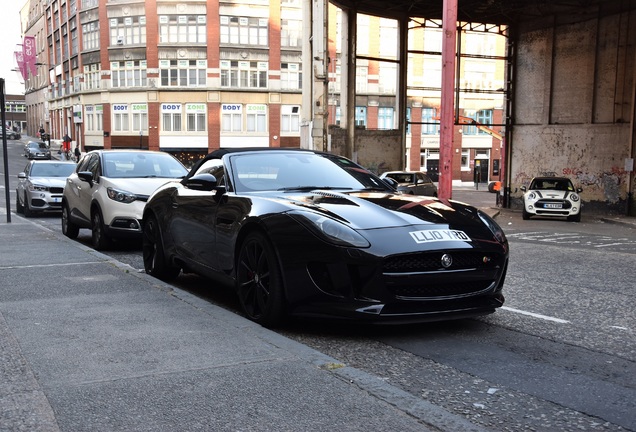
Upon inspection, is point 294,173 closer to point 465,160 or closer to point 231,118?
point 231,118

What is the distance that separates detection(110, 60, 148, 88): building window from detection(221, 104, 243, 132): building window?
24.5 feet

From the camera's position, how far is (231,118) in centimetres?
5725

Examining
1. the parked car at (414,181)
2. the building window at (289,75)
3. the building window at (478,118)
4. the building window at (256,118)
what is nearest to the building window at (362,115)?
the building window at (289,75)

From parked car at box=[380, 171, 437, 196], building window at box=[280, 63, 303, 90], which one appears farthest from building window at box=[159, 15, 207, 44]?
parked car at box=[380, 171, 437, 196]

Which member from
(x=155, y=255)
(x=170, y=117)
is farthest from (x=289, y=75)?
(x=155, y=255)

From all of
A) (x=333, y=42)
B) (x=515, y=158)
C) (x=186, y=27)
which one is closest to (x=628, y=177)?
(x=515, y=158)

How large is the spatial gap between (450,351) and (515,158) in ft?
89.9

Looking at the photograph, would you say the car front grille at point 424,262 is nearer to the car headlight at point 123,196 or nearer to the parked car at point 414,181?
the car headlight at point 123,196

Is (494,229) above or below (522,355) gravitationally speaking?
above

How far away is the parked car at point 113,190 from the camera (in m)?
10.4

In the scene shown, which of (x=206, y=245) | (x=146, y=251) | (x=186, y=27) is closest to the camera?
(x=206, y=245)

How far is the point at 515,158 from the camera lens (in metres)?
30.5

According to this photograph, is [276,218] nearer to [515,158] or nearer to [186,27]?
[515,158]

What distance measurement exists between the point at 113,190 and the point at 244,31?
4930cm
